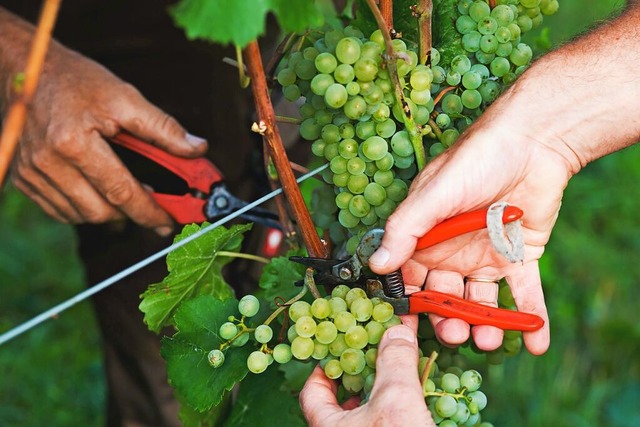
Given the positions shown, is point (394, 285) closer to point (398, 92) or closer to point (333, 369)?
point (333, 369)

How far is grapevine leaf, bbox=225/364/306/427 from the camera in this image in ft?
4.84

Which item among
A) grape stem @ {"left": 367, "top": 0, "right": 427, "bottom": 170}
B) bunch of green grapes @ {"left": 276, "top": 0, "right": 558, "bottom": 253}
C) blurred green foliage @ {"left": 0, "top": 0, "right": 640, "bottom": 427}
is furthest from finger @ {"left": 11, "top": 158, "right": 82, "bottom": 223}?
blurred green foliage @ {"left": 0, "top": 0, "right": 640, "bottom": 427}

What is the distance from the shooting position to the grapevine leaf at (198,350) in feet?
4.17

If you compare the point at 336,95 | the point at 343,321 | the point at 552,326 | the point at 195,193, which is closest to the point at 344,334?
the point at 343,321

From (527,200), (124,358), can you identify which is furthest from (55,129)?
(527,200)

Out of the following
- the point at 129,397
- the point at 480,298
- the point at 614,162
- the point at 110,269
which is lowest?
the point at 614,162

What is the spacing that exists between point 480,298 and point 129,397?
1303 mm

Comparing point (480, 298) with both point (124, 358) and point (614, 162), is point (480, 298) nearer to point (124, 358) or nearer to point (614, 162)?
point (124, 358)

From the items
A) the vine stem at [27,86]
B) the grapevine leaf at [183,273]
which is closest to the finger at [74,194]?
the grapevine leaf at [183,273]

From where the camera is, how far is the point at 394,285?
1.25 meters

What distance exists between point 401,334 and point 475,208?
25 cm

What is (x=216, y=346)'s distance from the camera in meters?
1.30

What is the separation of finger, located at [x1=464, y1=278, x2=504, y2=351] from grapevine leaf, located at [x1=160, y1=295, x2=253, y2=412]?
38 centimetres

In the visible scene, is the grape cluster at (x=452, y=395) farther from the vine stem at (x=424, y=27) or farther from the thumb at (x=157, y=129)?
the thumb at (x=157, y=129)
